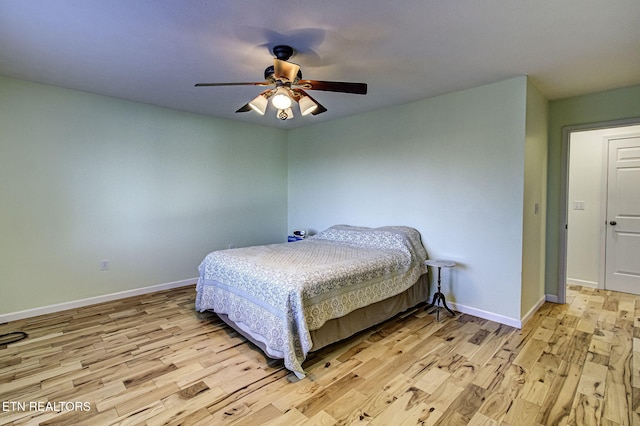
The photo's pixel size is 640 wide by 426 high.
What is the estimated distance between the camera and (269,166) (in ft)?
17.3

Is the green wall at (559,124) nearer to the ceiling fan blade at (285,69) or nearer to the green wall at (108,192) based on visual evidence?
the ceiling fan blade at (285,69)

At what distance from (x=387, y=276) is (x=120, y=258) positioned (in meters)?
3.19

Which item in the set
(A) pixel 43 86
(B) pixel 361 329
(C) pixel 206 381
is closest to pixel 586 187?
(B) pixel 361 329

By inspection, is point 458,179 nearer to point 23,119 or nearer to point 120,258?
point 120,258

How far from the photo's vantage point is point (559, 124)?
3.63m

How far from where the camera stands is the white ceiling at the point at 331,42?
1885mm

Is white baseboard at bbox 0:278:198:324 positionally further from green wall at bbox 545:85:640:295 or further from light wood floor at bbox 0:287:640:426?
green wall at bbox 545:85:640:295

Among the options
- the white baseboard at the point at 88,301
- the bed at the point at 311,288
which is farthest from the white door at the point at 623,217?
the white baseboard at the point at 88,301

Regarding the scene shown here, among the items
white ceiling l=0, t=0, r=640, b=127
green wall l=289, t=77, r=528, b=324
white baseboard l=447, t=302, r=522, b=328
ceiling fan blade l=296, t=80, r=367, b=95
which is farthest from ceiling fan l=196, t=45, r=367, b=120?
white baseboard l=447, t=302, r=522, b=328

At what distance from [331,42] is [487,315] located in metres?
3.04

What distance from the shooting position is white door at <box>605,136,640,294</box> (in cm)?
393

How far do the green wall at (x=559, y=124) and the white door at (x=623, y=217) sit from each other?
1100 mm

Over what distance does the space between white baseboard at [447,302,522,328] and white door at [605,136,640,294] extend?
7.40 feet

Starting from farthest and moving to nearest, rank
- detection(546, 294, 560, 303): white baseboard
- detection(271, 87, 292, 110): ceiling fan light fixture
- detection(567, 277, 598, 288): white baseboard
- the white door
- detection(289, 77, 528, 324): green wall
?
detection(567, 277, 598, 288): white baseboard < the white door < detection(546, 294, 560, 303): white baseboard < detection(289, 77, 528, 324): green wall < detection(271, 87, 292, 110): ceiling fan light fixture
